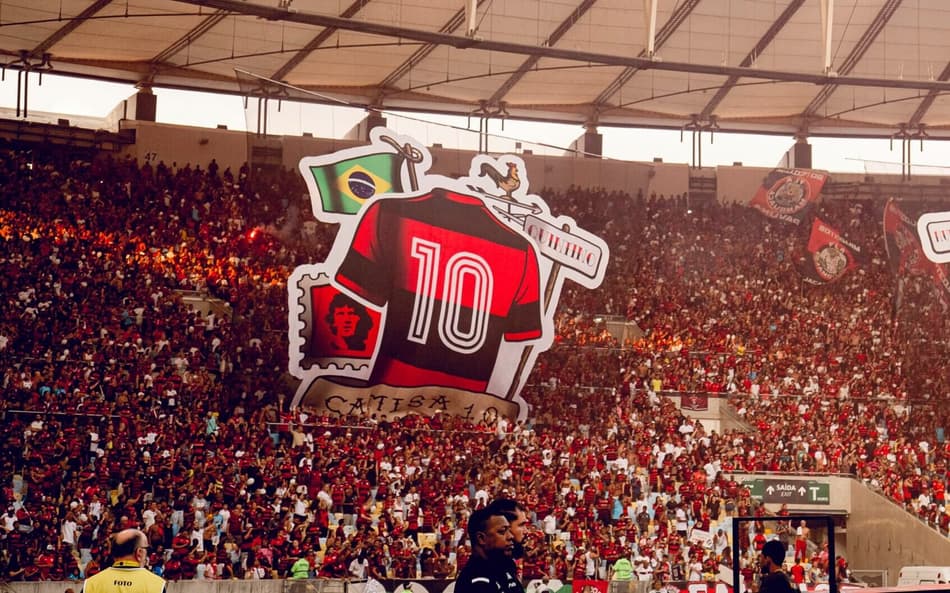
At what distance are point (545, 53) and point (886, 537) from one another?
13161 millimetres

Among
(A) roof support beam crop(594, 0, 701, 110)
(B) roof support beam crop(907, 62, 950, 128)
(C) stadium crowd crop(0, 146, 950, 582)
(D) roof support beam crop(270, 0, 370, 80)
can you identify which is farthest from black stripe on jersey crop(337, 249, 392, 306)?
(B) roof support beam crop(907, 62, 950, 128)

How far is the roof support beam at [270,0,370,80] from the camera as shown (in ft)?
97.6

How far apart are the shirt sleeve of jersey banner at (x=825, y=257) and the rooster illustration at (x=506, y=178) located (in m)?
10.2

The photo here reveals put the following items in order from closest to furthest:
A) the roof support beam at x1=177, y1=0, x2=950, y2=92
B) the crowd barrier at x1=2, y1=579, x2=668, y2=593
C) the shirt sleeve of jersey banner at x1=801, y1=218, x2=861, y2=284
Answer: the crowd barrier at x1=2, y1=579, x2=668, y2=593
the roof support beam at x1=177, y1=0, x2=950, y2=92
the shirt sleeve of jersey banner at x1=801, y1=218, x2=861, y2=284

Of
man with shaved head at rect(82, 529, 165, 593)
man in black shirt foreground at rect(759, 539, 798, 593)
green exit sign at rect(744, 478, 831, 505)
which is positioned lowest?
green exit sign at rect(744, 478, 831, 505)

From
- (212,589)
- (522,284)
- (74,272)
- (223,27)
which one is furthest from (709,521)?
(223,27)

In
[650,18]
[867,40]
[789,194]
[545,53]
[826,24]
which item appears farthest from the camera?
[867,40]

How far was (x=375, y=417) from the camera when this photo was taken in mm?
23484

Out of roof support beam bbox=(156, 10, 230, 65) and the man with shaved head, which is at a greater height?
roof support beam bbox=(156, 10, 230, 65)

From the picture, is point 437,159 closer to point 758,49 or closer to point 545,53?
point 545,53

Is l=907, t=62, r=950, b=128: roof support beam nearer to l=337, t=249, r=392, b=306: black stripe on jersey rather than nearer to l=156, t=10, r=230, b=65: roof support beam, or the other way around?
l=337, t=249, r=392, b=306: black stripe on jersey

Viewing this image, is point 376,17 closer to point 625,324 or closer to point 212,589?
point 625,324

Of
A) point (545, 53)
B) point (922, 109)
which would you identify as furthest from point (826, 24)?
point (922, 109)

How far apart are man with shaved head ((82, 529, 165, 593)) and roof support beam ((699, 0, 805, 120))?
29.3 meters
